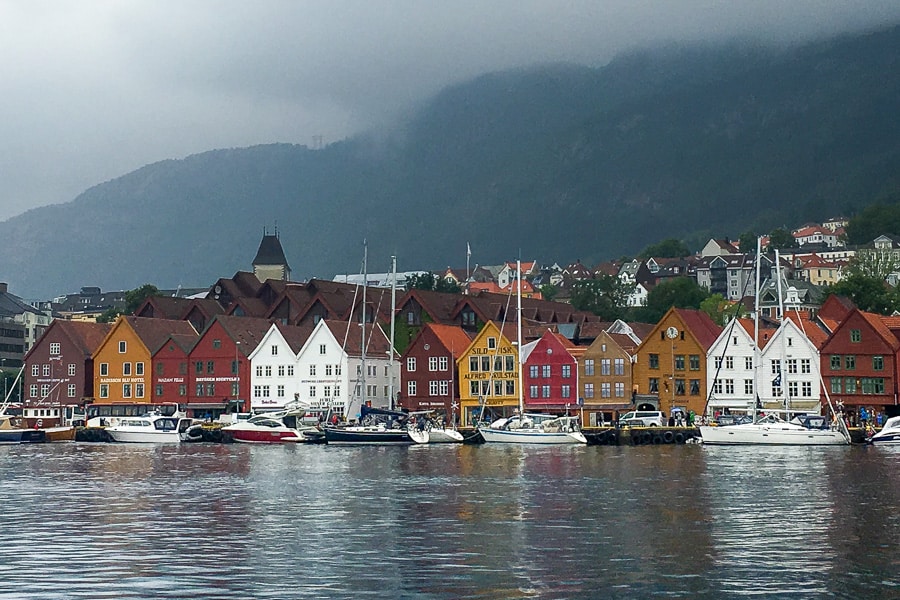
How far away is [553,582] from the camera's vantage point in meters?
34.4

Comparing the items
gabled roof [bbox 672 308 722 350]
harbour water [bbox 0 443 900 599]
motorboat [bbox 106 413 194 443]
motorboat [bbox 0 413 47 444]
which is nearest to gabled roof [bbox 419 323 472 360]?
gabled roof [bbox 672 308 722 350]

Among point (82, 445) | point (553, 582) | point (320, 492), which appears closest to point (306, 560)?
point (553, 582)

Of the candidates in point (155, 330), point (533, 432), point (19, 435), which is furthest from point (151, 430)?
point (533, 432)

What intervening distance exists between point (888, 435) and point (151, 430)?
61188 millimetres

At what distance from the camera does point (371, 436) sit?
10650 cm

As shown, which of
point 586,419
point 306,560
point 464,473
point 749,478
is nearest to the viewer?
point 306,560

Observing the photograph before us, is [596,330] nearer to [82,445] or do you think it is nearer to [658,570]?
[82,445]

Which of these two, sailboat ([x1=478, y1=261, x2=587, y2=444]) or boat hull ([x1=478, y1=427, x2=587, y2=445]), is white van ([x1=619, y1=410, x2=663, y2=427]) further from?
boat hull ([x1=478, y1=427, x2=587, y2=445])

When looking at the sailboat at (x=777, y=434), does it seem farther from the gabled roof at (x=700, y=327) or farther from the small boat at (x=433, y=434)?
the gabled roof at (x=700, y=327)

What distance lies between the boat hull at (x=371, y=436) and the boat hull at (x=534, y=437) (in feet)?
22.3

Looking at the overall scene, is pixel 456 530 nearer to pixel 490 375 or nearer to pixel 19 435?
Answer: pixel 19 435

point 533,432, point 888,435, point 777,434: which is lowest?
point 888,435

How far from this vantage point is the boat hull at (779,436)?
99.8 meters

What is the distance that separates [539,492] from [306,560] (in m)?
22.8
